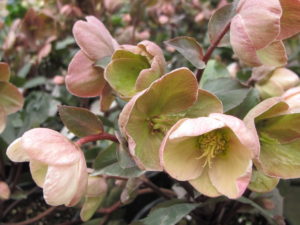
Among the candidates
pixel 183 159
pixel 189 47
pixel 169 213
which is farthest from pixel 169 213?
pixel 189 47

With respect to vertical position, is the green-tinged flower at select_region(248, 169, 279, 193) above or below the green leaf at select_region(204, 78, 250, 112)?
below

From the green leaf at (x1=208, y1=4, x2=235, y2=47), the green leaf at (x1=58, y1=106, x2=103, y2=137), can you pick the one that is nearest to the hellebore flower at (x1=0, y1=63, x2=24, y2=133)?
the green leaf at (x1=58, y1=106, x2=103, y2=137)

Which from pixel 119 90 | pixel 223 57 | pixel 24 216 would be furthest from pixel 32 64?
pixel 119 90

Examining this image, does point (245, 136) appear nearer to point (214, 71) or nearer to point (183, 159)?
point (183, 159)

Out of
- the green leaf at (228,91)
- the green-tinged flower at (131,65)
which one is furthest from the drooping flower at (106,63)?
the green leaf at (228,91)

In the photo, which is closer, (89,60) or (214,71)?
(89,60)

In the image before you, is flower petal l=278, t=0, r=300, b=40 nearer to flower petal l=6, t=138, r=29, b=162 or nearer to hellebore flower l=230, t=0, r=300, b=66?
hellebore flower l=230, t=0, r=300, b=66
